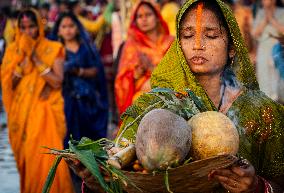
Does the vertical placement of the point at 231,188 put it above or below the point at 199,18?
below

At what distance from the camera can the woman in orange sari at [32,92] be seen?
8.52m

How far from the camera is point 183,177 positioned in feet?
9.59

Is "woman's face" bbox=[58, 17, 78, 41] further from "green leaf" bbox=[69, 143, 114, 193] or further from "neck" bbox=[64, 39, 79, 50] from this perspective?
"green leaf" bbox=[69, 143, 114, 193]

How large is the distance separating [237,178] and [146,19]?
6.07 meters

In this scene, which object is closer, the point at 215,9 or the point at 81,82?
the point at 215,9

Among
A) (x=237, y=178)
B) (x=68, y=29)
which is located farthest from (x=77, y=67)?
(x=237, y=178)

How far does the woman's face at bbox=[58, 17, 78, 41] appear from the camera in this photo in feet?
31.9

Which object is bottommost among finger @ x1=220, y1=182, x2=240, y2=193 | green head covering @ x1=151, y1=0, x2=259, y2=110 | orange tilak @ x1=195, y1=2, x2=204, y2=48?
finger @ x1=220, y1=182, x2=240, y2=193

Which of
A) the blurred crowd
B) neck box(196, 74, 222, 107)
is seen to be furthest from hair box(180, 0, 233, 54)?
the blurred crowd

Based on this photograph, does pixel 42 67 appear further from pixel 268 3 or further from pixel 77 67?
pixel 268 3

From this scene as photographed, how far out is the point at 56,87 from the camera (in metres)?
8.79

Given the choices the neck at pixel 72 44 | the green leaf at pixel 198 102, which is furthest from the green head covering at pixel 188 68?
the neck at pixel 72 44

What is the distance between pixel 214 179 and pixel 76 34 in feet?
22.5

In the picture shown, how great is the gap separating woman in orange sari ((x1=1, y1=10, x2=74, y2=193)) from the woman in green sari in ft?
15.8
